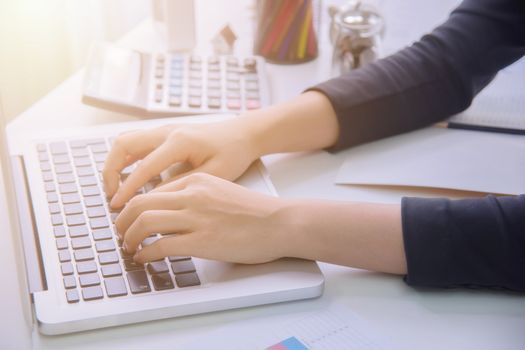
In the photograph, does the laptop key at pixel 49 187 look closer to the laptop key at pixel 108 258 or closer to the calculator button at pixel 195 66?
the laptop key at pixel 108 258

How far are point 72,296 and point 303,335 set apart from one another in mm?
208

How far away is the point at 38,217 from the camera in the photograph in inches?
29.4

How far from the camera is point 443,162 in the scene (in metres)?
0.87

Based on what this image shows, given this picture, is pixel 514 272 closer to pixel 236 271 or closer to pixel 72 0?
pixel 236 271

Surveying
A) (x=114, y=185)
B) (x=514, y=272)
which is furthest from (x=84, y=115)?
(x=514, y=272)

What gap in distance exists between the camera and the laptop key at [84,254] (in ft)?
2.26

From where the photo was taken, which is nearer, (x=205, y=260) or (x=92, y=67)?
(x=205, y=260)

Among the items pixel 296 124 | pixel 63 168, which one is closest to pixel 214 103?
pixel 296 124

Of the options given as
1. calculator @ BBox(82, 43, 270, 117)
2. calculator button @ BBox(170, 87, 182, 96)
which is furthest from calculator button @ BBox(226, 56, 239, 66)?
calculator button @ BBox(170, 87, 182, 96)

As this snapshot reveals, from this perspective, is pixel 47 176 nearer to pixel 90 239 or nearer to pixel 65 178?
pixel 65 178

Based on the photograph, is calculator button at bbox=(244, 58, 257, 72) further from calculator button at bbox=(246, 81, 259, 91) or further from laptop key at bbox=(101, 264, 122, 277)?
laptop key at bbox=(101, 264, 122, 277)

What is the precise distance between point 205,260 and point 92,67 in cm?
42

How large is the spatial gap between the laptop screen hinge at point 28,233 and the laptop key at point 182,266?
0.12 m

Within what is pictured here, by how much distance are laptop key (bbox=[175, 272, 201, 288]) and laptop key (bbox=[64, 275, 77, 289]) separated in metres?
0.09
